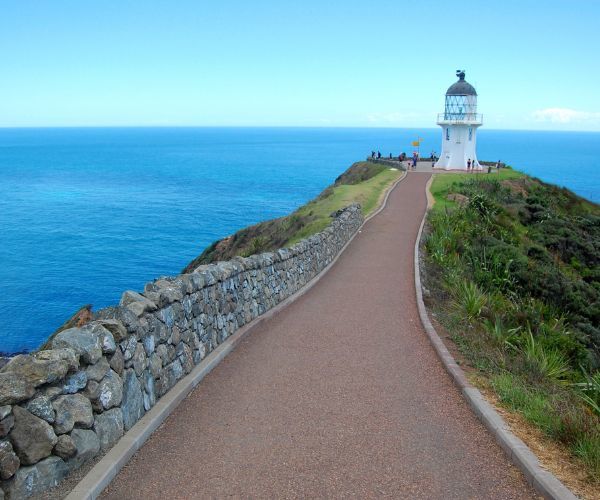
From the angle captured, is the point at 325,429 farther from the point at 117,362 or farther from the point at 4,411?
the point at 4,411

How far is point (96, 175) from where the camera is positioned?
4048 inches

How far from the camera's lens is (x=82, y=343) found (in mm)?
5961

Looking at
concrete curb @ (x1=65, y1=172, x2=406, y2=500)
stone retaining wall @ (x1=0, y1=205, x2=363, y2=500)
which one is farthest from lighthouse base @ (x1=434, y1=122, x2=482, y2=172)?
stone retaining wall @ (x1=0, y1=205, x2=363, y2=500)

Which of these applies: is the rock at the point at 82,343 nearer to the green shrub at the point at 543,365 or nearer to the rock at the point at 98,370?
the rock at the point at 98,370

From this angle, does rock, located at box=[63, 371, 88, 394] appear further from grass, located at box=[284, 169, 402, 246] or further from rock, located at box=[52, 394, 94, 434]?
grass, located at box=[284, 169, 402, 246]

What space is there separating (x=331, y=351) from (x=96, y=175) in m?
100

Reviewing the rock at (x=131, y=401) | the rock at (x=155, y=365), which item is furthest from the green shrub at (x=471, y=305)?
the rock at (x=131, y=401)

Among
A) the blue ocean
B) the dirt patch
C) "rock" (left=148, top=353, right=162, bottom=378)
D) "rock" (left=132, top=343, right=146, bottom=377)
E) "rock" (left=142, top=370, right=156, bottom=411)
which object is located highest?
"rock" (left=132, top=343, right=146, bottom=377)

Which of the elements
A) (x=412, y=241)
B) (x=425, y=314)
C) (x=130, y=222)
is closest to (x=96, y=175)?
(x=130, y=222)

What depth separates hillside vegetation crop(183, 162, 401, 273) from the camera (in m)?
25.4

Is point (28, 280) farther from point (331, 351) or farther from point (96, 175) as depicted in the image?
point (96, 175)

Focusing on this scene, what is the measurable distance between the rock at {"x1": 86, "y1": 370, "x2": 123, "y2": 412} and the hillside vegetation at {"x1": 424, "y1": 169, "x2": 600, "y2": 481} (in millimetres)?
4860

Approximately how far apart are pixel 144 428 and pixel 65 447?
1.37 meters

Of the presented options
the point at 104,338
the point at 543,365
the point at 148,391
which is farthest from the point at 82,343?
the point at 543,365
